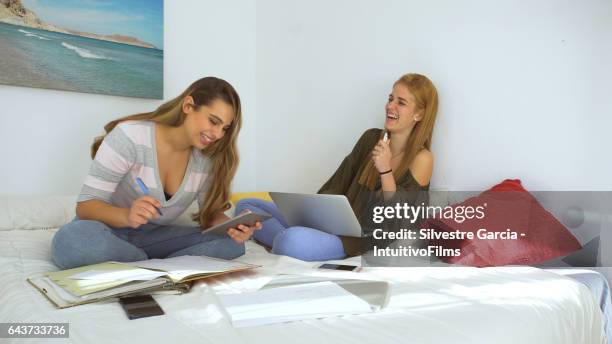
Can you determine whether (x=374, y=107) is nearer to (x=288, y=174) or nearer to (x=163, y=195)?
(x=288, y=174)

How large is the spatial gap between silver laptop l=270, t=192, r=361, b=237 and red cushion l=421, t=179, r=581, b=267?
0.30 meters

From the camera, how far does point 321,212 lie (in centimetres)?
160

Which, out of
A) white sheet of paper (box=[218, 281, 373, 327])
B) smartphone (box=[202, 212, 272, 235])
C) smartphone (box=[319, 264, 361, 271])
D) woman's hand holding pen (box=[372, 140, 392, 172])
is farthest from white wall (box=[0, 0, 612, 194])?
white sheet of paper (box=[218, 281, 373, 327])

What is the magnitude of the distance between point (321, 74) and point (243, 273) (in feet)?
4.92

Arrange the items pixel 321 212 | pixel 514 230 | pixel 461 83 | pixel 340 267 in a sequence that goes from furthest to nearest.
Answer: pixel 461 83 < pixel 321 212 < pixel 514 230 < pixel 340 267

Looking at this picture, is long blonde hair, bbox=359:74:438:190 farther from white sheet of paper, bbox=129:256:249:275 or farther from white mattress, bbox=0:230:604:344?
white sheet of paper, bbox=129:256:249:275

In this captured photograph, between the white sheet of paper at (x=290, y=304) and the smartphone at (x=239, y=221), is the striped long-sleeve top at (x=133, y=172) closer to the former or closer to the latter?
the smartphone at (x=239, y=221)

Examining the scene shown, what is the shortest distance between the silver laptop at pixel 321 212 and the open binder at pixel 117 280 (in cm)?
39

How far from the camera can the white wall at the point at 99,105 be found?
2223 mm

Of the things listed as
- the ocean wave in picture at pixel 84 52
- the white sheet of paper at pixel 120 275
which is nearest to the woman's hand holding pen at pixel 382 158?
the white sheet of paper at pixel 120 275

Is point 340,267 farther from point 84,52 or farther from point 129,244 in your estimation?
point 84,52

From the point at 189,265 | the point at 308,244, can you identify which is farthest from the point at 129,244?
the point at 308,244

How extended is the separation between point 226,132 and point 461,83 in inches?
36.3

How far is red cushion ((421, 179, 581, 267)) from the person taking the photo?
56.3 inches
